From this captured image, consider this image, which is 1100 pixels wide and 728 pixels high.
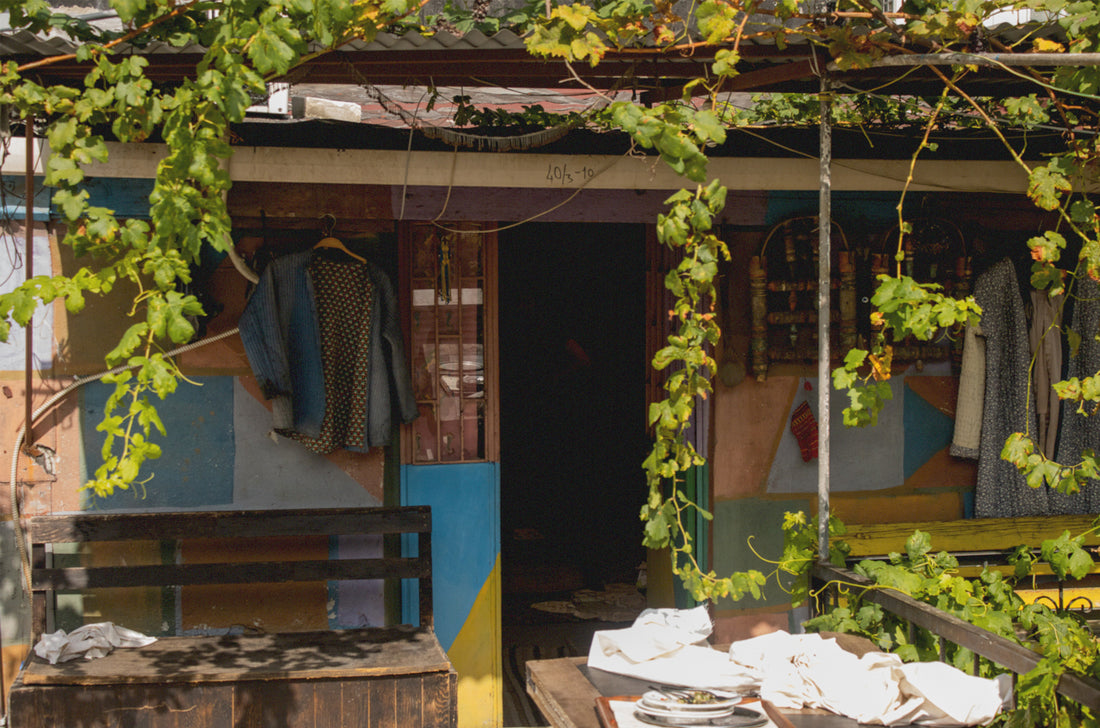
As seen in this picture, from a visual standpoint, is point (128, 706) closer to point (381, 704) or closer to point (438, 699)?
point (381, 704)

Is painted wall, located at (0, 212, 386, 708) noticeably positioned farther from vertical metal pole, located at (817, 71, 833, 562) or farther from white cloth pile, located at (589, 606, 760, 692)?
vertical metal pole, located at (817, 71, 833, 562)

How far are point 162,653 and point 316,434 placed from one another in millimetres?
1217

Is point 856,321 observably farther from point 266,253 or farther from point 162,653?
point 162,653

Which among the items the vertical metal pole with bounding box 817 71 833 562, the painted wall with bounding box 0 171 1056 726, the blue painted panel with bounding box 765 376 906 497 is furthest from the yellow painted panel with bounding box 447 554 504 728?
the vertical metal pole with bounding box 817 71 833 562

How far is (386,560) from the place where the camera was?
181 inches

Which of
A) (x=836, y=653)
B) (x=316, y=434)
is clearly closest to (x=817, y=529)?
(x=836, y=653)

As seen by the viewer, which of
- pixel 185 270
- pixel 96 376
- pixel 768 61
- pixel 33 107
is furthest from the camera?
pixel 96 376

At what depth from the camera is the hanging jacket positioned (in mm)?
4527

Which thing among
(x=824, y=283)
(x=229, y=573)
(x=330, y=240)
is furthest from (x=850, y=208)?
(x=229, y=573)

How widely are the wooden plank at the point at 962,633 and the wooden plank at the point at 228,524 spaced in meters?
2.09

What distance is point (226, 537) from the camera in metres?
4.58

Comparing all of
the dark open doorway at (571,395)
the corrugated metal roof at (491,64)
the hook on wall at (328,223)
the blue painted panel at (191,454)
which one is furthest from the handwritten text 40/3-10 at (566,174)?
the dark open doorway at (571,395)

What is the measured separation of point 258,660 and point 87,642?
→ 2.64 feet

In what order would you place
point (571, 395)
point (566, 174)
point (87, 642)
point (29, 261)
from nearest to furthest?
1. point (29, 261)
2. point (87, 642)
3. point (566, 174)
4. point (571, 395)
